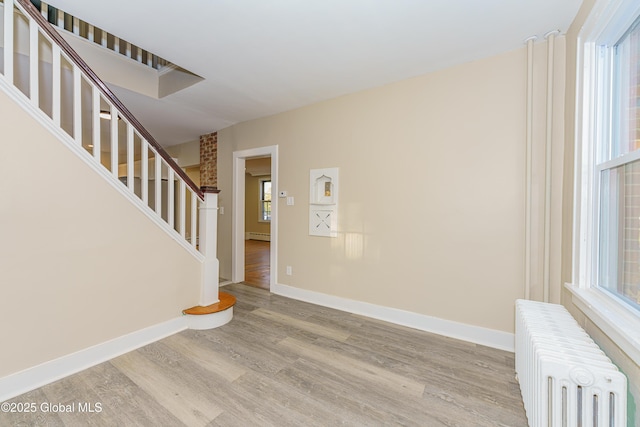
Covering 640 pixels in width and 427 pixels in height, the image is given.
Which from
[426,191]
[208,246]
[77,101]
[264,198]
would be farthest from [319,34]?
[264,198]

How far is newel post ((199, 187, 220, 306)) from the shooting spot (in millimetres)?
2660

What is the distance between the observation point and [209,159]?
14.9 feet

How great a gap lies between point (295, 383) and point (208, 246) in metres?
1.60

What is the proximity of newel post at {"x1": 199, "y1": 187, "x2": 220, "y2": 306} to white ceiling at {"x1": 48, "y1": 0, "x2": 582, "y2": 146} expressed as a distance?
123 centimetres

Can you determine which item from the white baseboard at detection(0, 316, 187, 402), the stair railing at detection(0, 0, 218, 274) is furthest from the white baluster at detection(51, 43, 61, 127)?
the white baseboard at detection(0, 316, 187, 402)

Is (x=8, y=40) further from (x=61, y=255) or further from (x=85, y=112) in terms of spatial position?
(x=85, y=112)

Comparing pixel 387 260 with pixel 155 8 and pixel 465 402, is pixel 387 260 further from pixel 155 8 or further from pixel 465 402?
pixel 155 8

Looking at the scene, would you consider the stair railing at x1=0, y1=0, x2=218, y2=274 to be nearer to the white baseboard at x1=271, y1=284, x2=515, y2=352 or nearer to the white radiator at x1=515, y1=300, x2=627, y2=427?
the white baseboard at x1=271, y1=284, x2=515, y2=352

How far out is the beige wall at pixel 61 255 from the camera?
5.32ft

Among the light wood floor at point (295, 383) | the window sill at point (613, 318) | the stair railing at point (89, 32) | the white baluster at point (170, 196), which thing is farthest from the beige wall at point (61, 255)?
the window sill at point (613, 318)

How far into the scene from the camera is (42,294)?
68.2 inches

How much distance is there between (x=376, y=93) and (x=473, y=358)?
102 inches

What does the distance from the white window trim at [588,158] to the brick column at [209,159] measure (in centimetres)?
434

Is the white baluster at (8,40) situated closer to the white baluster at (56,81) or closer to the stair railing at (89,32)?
the white baluster at (56,81)
